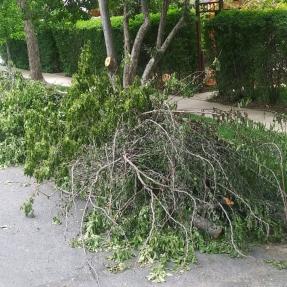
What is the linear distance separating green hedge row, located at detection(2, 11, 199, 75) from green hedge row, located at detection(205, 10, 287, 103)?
3.95 feet

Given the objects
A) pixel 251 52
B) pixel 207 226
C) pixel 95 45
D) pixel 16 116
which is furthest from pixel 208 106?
pixel 207 226

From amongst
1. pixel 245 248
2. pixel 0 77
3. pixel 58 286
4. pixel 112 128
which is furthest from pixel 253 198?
pixel 0 77

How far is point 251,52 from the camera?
1045 centimetres

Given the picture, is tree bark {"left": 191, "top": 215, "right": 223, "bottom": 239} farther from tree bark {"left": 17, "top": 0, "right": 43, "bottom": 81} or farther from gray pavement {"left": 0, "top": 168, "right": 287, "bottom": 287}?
tree bark {"left": 17, "top": 0, "right": 43, "bottom": 81}

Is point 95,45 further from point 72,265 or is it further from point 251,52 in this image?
point 72,265

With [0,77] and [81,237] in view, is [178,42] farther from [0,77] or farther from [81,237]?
[81,237]

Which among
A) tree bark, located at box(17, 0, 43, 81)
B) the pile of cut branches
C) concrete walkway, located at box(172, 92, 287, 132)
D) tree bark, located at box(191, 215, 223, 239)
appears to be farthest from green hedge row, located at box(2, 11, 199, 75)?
tree bark, located at box(191, 215, 223, 239)

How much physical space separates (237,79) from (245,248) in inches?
257

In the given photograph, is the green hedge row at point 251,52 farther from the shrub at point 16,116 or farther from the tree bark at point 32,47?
the tree bark at point 32,47

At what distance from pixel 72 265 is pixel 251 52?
6755 millimetres

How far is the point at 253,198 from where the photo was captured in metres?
5.22

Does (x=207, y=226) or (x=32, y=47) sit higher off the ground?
(x=32, y=47)

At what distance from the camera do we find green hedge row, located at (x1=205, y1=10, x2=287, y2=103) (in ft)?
32.9

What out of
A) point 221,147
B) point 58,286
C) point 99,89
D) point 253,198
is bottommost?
point 58,286
